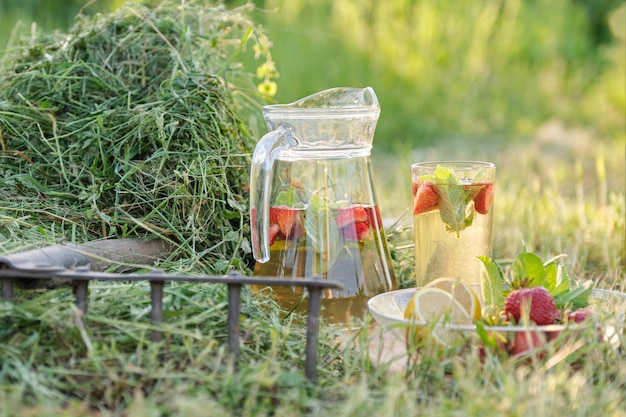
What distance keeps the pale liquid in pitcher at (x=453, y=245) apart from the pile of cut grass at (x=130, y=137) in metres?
0.41

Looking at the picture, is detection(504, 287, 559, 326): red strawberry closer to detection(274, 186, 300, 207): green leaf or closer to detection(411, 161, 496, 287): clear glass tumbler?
detection(411, 161, 496, 287): clear glass tumbler

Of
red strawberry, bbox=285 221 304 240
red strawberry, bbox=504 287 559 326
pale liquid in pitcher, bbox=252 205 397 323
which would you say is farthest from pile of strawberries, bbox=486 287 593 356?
red strawberry, bbox=285 221 304 240

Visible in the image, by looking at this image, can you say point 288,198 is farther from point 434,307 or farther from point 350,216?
point 434,307

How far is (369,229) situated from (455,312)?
320mm

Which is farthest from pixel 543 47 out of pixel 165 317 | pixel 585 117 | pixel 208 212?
pixel 165 317

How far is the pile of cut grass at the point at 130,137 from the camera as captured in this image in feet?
5.99

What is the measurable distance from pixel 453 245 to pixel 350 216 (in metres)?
0.26

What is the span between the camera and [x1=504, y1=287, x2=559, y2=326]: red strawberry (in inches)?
53.4

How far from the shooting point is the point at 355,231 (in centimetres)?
164

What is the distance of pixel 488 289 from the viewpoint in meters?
1.48

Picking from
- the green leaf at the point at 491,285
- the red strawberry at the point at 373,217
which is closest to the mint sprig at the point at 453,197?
the red strawberry at the point at 373,217

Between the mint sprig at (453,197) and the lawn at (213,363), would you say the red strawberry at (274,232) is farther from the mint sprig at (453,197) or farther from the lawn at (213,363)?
the mint sprig at (453,197)

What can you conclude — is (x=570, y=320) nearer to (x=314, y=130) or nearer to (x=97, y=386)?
(x=314, y=130)

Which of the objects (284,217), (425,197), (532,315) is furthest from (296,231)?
(532,315)
